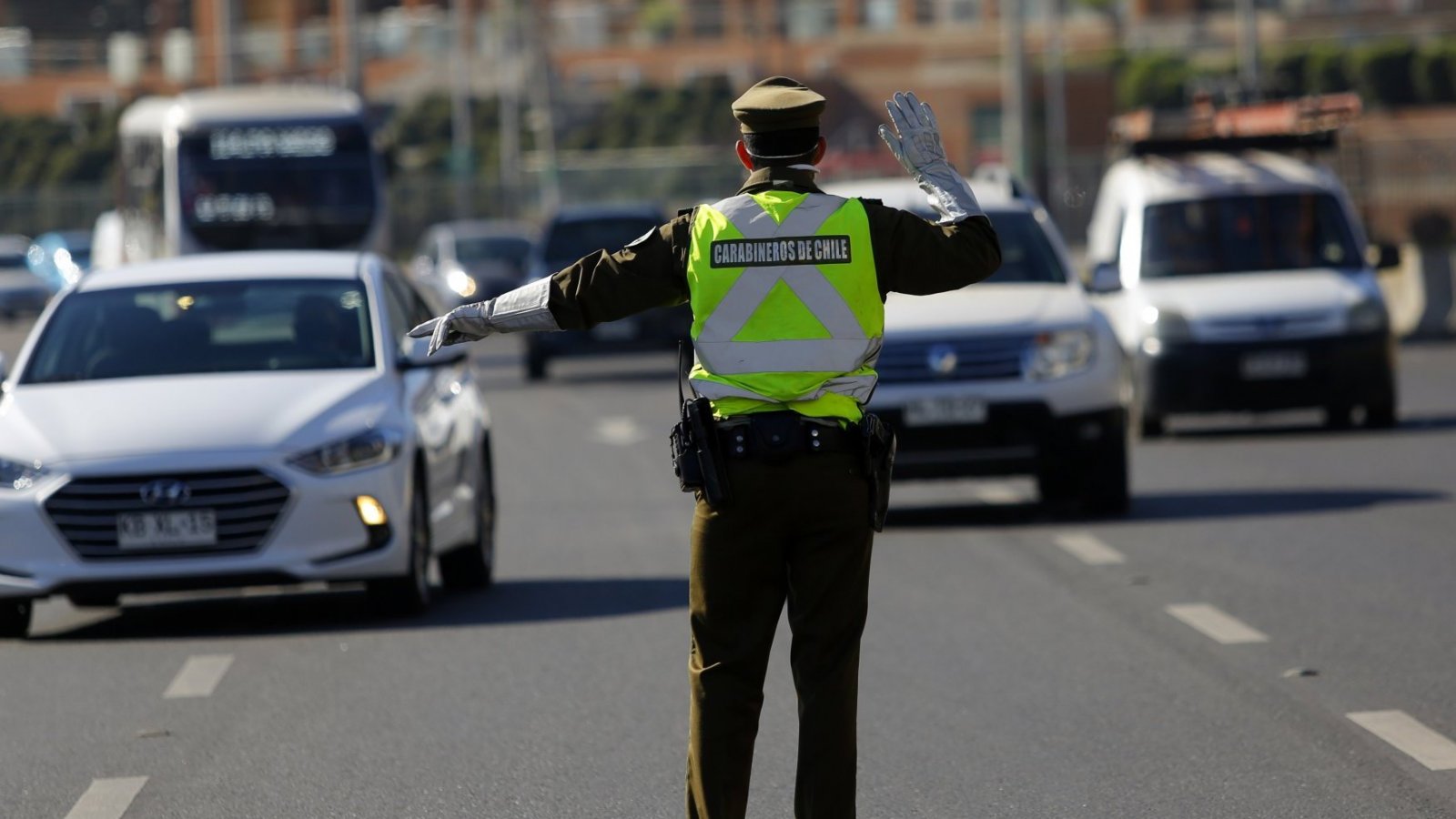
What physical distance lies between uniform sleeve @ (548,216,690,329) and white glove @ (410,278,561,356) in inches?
1.9

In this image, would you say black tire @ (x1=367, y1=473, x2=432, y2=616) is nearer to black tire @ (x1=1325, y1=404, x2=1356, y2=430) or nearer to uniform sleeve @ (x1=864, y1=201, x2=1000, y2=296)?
uniform sleeve @ (x1=864, y1=201, x2=1000, y2=296)

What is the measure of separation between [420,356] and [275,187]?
21694 mm

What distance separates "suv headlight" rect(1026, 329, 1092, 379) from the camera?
1471 cm

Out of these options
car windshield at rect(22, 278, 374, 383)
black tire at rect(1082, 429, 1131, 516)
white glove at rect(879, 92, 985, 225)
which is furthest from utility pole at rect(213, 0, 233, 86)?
white glove at rect(879, 92, 985, 225)

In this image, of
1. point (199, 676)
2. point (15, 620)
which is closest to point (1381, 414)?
point (15, 620)

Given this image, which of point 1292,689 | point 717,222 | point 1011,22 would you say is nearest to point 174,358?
point 1292,689

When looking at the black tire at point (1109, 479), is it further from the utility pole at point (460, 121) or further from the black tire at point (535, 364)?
the utility pole at point (460, 121)

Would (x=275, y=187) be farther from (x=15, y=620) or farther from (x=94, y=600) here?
(x=15, y=620)

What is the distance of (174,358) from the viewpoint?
11.7m

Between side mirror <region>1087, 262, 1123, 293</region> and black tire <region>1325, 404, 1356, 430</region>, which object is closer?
side mirror <region>1087, 262, 1123, 293</region>

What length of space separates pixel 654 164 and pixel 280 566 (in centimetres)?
6033

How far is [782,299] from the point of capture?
5.88 metres

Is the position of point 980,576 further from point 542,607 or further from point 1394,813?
point 1394,813

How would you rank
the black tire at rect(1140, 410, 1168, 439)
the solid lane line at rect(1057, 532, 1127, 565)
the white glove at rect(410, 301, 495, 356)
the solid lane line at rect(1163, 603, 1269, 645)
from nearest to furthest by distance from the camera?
the white glove at rect(410, 301, 495, 356) < the solid lane line at rect(1163, 603, 1269, 645) < the solid lane line at rect(1057, 532, 1127, 565) < the black tire at rect(1140, 410, 1168, 439)
